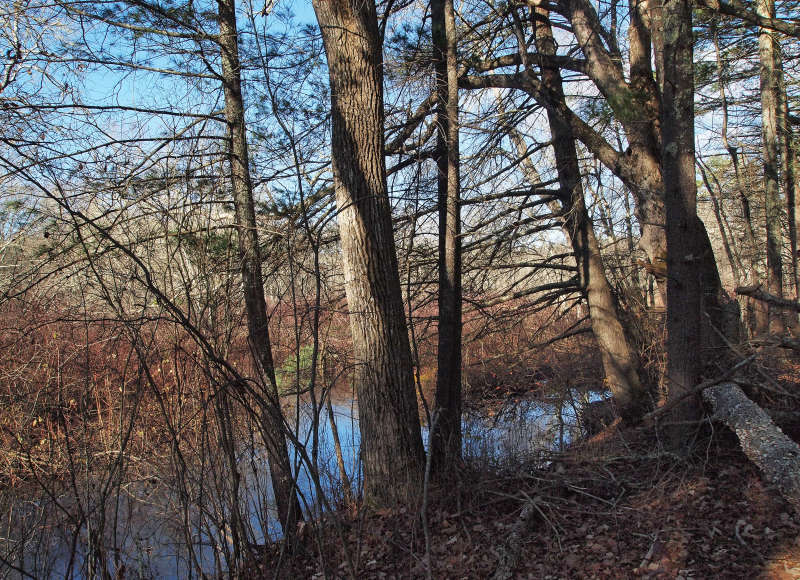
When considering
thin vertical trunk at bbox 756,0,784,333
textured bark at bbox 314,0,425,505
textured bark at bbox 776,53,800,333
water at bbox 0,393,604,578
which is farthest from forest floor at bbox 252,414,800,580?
textured bark at bbox 776,53,800,333

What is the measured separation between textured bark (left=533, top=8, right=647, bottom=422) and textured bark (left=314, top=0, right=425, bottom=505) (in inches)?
128

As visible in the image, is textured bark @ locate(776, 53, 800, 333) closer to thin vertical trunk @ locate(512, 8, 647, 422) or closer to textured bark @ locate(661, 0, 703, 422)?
thin vertical trunk @ locate(512, 8, 647, 422)

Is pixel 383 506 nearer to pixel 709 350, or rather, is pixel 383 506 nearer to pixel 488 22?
pixel 709 350

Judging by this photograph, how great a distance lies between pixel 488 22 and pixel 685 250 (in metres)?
3.68

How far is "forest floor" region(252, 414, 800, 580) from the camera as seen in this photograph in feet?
10.6

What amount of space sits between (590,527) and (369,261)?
2.70 metres

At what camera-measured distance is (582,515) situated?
4.08m

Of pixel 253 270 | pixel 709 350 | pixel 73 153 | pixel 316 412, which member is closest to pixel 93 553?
pixel 316 412

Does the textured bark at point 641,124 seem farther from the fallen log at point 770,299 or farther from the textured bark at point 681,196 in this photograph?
the fallen log at point 770,299

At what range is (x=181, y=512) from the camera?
10.6 ft

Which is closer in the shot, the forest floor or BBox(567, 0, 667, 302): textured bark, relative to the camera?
the forest floor

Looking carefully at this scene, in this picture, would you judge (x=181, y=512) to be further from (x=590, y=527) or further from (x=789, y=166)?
(x=789, y=166)

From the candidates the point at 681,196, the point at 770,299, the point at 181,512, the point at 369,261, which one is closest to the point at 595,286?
the point at 681,196

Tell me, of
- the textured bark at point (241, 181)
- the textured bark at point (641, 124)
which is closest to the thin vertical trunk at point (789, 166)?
the textured bark at point (641, 124)
